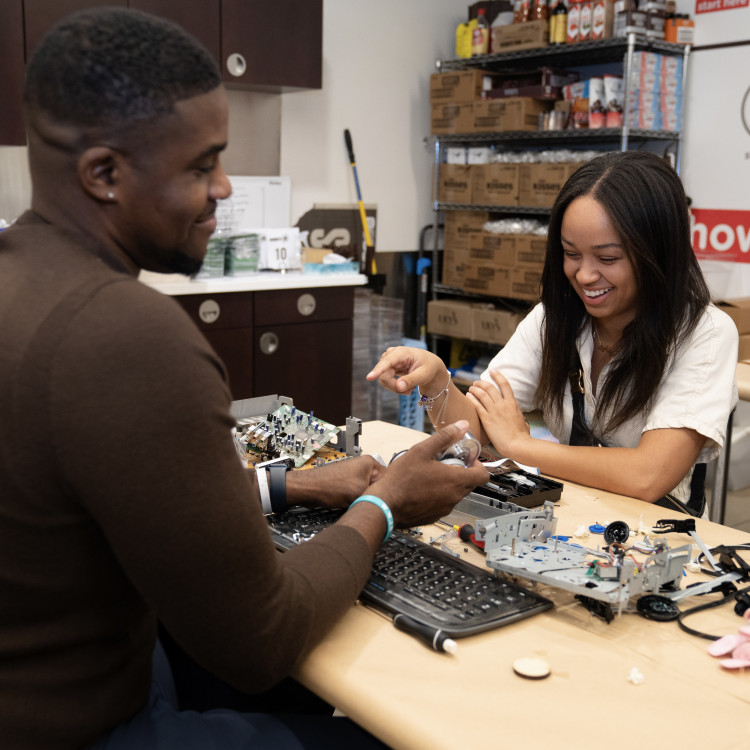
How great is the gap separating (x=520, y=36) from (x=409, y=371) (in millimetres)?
2826

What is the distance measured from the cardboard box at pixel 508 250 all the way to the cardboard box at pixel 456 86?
28.7 inches

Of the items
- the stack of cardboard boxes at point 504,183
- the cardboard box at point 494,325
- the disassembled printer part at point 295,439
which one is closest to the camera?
the disassembled printer part at point 295,439

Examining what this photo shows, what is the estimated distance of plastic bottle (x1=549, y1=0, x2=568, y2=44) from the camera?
3949 mm

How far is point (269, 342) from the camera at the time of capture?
11.6 ft

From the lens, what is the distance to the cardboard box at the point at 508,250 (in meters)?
4.07

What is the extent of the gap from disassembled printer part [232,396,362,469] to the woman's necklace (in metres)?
0.62

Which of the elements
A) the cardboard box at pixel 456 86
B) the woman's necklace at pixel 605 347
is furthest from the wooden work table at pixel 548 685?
the cardboard box at pixel 456 86

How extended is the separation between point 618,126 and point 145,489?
349 cm

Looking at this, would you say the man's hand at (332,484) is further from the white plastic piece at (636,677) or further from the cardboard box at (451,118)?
the cardboard box at (451,118)

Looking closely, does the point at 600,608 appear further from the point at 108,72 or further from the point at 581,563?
the point at 108,72

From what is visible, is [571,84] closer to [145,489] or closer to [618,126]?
[618,126]

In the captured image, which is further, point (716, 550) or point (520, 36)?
point (520, 36)

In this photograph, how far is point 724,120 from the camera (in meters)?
3.86

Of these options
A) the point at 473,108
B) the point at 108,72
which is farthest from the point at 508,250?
the point at 108,72
